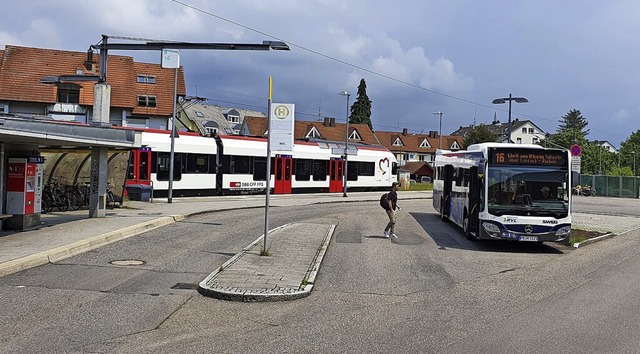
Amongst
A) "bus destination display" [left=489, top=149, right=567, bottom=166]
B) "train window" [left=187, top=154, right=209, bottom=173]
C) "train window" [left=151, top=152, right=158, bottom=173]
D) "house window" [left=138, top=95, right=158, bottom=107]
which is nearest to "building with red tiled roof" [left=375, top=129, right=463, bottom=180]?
"house window" [left=138, top=95, right=158, bottom=107]

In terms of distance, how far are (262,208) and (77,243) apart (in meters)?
14.2

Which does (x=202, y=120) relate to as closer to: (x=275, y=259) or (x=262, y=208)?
(x=262, y=208)

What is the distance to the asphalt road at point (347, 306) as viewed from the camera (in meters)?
6.95

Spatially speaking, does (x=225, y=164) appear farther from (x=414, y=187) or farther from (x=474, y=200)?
(x=414, y=187)

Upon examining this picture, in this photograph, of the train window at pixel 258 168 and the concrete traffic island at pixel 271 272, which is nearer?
the concrete traffic island at pixel 271 272

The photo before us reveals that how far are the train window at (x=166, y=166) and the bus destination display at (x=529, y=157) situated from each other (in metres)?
17.7

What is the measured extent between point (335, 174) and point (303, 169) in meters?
3.81

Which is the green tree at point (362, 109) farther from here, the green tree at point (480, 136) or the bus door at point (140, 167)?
the bus door at point (140, 167)

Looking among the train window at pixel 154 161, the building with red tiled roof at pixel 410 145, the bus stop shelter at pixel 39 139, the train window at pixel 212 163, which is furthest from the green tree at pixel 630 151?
the bus stop shelter at pixel 39 139

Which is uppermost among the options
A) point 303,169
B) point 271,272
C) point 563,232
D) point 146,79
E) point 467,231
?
point 146,79

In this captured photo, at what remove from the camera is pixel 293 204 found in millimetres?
31531

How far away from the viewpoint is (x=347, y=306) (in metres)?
8.95

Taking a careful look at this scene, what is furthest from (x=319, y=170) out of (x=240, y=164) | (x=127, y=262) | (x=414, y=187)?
(x=127, y=262)

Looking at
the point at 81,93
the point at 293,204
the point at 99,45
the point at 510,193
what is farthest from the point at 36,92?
the point at 510,193
